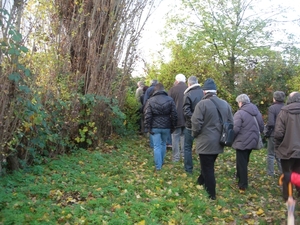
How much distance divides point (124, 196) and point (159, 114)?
2.46 m

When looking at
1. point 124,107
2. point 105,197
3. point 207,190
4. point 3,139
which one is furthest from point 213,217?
point 124,107

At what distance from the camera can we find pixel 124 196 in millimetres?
6375

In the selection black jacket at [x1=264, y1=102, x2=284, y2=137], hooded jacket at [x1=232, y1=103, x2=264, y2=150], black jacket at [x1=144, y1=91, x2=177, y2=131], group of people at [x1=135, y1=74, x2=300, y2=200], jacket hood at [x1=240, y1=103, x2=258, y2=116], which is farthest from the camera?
black jacket at [x1=264, y1=102, x2=284, y2=137]

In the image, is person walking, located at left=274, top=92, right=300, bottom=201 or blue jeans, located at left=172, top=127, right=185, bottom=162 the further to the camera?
blue jeans, located at left=172, top=127, right=185, bottom=162

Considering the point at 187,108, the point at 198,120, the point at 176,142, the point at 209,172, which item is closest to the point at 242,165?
the point at 209,172

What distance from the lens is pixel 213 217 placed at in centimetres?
606

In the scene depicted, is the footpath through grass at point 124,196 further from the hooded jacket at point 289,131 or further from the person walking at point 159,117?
the hooded jacket at point 289,131

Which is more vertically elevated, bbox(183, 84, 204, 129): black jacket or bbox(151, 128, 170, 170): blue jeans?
bbox(183, 84, 204, 129): black jacket

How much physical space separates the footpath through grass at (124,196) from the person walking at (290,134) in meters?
0.93

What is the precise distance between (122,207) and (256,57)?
1394cm

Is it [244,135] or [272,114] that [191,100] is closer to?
[244,135]

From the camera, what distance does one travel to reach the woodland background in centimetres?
675

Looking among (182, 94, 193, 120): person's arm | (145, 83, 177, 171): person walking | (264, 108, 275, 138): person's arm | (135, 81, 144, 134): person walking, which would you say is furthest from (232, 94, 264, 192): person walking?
(135, 81, 144, 134): person walking

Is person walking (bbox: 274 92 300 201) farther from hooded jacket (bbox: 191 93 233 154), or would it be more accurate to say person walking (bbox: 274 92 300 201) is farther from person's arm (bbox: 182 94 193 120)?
person's arm (bbox: 182 94 193 120)
